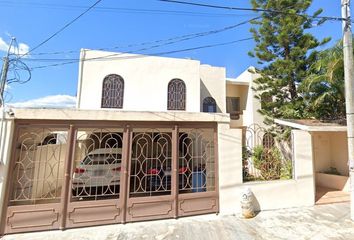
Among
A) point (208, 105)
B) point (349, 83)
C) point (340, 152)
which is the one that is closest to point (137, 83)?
point (208, 105)

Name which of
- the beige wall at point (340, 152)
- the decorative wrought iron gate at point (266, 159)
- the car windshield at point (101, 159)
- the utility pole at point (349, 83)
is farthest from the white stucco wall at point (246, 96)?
the car windshield at point (101, 159)

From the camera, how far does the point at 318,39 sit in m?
10.3

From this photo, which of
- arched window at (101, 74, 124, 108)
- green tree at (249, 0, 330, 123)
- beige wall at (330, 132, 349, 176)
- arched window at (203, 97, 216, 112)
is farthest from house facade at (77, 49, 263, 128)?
beige wall at (330, 132, 349, 176)

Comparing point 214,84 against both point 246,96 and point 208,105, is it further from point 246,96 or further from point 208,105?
point 246,96

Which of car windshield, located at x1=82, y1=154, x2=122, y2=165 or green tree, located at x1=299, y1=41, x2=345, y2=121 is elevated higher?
green tree, located at x1=299, y1=41, x2=345, y2=121

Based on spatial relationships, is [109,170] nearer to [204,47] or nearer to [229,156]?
[229,156]

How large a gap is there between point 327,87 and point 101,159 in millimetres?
9007

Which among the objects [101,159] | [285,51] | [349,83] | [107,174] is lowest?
[107,174]

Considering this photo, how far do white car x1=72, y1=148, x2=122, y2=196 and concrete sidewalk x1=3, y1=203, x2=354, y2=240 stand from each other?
815mm

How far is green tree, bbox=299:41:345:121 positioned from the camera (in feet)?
21.7

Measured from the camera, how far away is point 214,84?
510 inches

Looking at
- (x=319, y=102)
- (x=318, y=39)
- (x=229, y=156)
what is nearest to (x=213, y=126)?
(x=229, y=156)

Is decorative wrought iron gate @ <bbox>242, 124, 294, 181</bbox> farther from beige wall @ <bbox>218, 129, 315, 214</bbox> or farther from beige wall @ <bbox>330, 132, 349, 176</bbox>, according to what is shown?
beige wall @ <bbox>330, 132, 349, 176</bbox>

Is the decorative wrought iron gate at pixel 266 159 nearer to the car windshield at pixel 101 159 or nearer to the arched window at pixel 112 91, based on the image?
the car windshield at pixel 101 159
